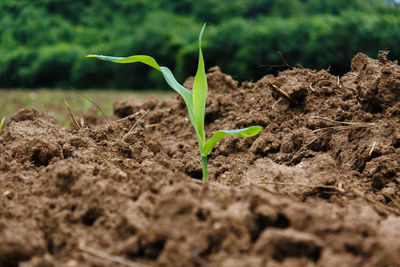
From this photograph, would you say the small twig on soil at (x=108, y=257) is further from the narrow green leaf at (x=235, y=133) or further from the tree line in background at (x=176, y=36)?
the tree line in background at (x=176, y=36)

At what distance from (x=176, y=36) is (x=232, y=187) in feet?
39.7

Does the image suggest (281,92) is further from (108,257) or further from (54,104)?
(54,104)

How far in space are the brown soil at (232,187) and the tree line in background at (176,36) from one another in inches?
224

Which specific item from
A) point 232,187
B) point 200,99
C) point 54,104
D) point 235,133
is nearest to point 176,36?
point 54,104

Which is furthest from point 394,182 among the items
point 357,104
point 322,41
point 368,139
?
point 322,41

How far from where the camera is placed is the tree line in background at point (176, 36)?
1045 cm

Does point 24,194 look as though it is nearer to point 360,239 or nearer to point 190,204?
point 190,204

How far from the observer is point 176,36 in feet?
42.7

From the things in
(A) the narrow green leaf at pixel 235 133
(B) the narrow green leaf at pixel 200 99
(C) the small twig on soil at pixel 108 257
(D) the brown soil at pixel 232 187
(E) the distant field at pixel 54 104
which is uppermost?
(B) the narrow green leaf at pixel 200 99

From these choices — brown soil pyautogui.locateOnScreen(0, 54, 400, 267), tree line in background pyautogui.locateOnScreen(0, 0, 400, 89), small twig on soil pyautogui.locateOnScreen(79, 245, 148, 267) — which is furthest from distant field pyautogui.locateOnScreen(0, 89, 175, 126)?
tree line in background pyautogui.locateOnScreen(0, 0, 400, 89)

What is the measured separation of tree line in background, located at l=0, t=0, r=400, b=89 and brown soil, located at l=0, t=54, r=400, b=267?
5683mm

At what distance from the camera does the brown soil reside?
0.94 meters

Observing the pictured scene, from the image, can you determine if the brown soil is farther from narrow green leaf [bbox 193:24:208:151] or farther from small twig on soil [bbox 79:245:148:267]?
narrow green leaf [bbox 193:24:208:151]

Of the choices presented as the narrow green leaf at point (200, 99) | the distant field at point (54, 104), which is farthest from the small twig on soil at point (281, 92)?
the distant field at point (54, 104)
